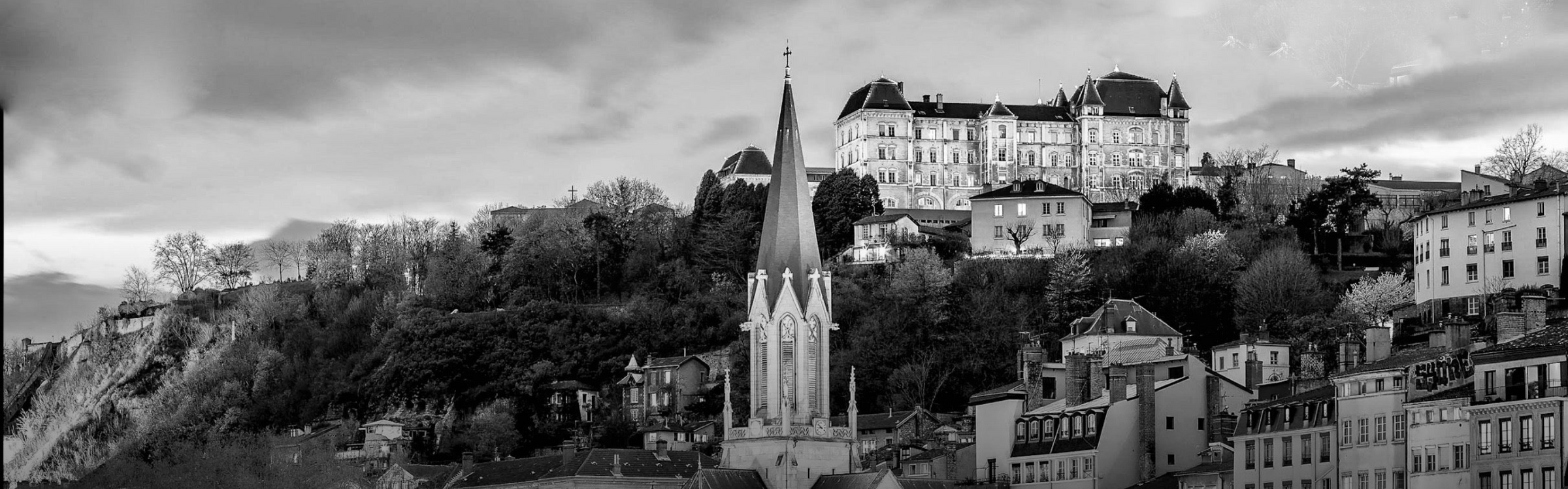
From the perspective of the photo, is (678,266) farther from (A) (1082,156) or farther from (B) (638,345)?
(A) (1082,156)

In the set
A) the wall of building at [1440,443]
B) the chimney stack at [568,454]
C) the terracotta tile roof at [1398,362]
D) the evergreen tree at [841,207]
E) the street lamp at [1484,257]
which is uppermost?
the evergreen tree at [841,207]

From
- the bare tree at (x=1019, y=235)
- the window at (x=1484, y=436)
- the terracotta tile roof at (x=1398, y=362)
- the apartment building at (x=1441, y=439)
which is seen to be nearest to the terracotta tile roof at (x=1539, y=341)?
the window at (x=1484, y=436)

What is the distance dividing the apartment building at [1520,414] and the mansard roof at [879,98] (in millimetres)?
111234

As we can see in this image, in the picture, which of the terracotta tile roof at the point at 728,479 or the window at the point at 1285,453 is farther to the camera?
the window at the point at 1285,453

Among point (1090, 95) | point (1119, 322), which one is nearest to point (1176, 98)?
point (1090, 95)

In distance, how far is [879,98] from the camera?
160500 mm

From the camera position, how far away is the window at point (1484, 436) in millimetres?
48062

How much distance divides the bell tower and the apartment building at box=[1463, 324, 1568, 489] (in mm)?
15894

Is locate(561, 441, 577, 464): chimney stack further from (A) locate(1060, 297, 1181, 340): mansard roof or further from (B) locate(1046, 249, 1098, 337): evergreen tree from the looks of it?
(B) locate(1046, 249, 1098, 337): evergreen tree

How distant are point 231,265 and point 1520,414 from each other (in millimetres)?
127935

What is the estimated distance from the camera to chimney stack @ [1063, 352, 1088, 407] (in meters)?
73.9

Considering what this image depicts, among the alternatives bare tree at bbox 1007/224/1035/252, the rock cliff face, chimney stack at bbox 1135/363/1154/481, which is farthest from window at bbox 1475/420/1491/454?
bare tree at bbox 1007/224/1035/252

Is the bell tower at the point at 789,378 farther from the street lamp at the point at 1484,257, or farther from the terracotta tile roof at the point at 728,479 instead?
the street lamp at the point at 1484,257

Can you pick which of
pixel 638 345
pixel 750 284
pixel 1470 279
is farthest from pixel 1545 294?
pixel 638 345
